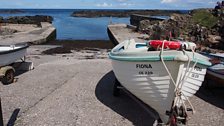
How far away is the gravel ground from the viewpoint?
23.0 ft

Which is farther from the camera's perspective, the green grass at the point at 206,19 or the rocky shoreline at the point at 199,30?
the green grass at the point at 206,19

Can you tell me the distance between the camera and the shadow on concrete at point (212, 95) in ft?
28.5

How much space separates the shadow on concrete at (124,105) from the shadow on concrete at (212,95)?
219 centimetres

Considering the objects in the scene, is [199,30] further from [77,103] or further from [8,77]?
[77,103]

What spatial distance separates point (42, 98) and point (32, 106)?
0.76 metres

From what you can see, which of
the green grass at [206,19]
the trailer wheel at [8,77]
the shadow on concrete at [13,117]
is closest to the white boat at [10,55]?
the trailer wheel at [8,77]

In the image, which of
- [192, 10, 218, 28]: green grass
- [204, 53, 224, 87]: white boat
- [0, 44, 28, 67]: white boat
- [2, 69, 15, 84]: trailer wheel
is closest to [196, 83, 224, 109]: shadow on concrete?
[204, 53, 224, 87]: white boat

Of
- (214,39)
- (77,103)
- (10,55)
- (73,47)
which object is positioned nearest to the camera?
(77,103)

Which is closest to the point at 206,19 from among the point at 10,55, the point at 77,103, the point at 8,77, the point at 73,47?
the point at 73,47

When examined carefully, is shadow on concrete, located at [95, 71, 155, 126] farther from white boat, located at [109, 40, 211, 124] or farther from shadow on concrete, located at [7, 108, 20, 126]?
shadow on concrete, located at [7, 108, 20, 126]

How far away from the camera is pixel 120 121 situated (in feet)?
23.0

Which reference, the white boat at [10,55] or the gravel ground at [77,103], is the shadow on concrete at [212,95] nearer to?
the gravel ground at [77,103]

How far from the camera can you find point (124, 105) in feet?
A: 26.9

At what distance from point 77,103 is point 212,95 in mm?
4209
